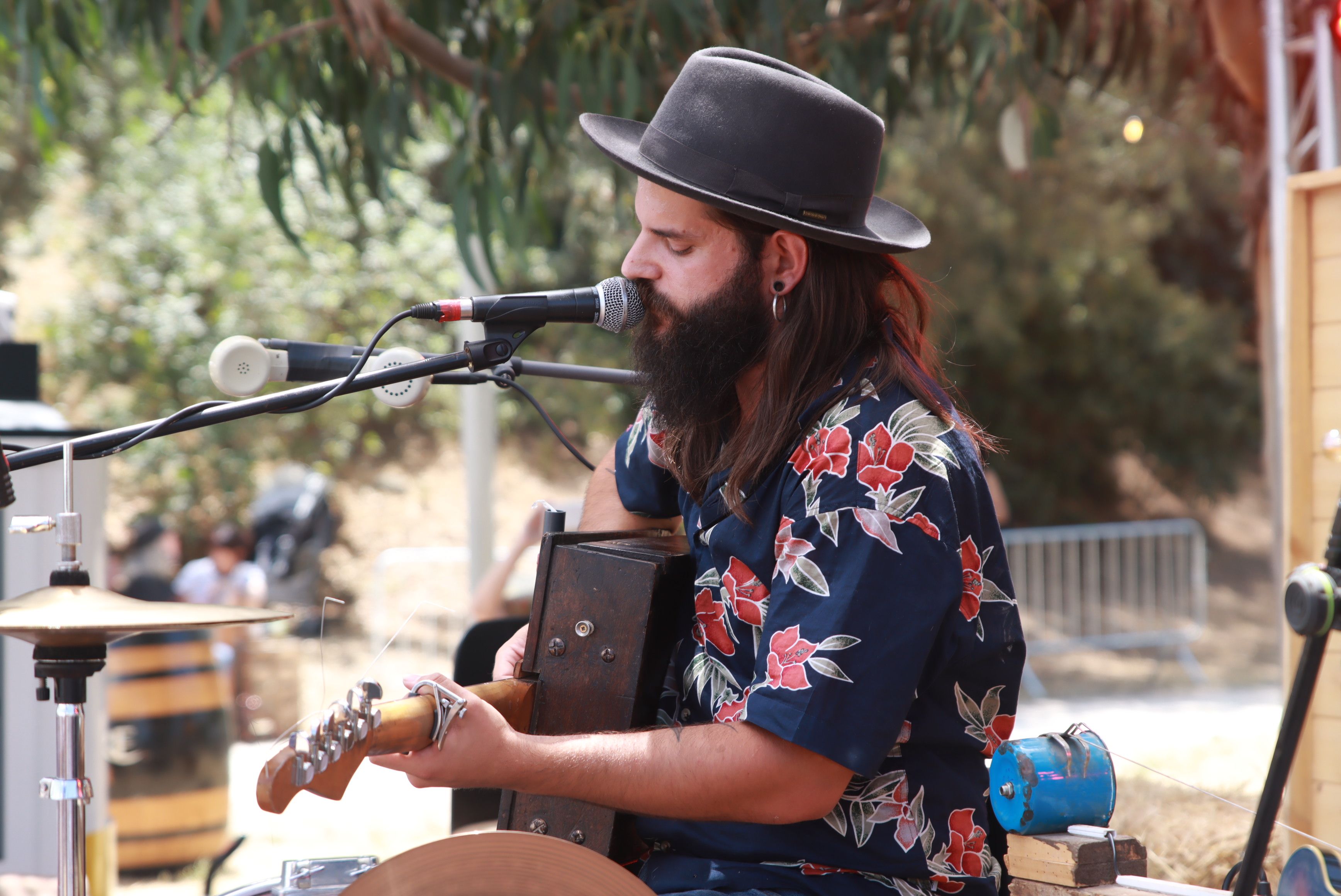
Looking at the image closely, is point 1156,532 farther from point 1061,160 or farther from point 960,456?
point 960,456

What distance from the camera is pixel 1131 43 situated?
410 cm

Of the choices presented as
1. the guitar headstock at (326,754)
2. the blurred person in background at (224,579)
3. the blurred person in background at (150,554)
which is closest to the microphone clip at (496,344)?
the guitar headstock at (326,754)

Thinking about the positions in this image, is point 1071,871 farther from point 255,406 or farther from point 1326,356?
point 1326,356

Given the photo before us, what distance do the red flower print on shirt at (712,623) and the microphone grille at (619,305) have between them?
0.42 m

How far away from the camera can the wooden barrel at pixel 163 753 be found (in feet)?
15.0

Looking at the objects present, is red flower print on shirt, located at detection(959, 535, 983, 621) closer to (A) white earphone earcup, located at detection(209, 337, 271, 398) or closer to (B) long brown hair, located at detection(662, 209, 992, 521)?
(B) long brown hair, located at detection(662, 209, 992, 521)

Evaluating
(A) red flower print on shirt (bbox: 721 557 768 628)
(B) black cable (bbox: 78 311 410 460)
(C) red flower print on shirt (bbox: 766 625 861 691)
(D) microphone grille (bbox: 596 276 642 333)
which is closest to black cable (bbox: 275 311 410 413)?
(B) black cable (bbox: 78 311 410 460)

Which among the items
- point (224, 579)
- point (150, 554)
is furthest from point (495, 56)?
point (150, 554)

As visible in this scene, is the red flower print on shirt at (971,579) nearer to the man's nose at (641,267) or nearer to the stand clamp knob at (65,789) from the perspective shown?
the man's nose at (641,267)

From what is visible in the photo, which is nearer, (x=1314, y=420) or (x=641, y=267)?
(x=641, y=267)

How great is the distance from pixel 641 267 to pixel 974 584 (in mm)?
678

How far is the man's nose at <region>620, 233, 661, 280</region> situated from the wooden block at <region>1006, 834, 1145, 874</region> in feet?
3.25

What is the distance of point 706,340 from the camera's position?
5.85ft

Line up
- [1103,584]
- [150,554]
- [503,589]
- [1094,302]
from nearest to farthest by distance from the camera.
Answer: [503,589], [150,554], [1103,584], [1094,302]
